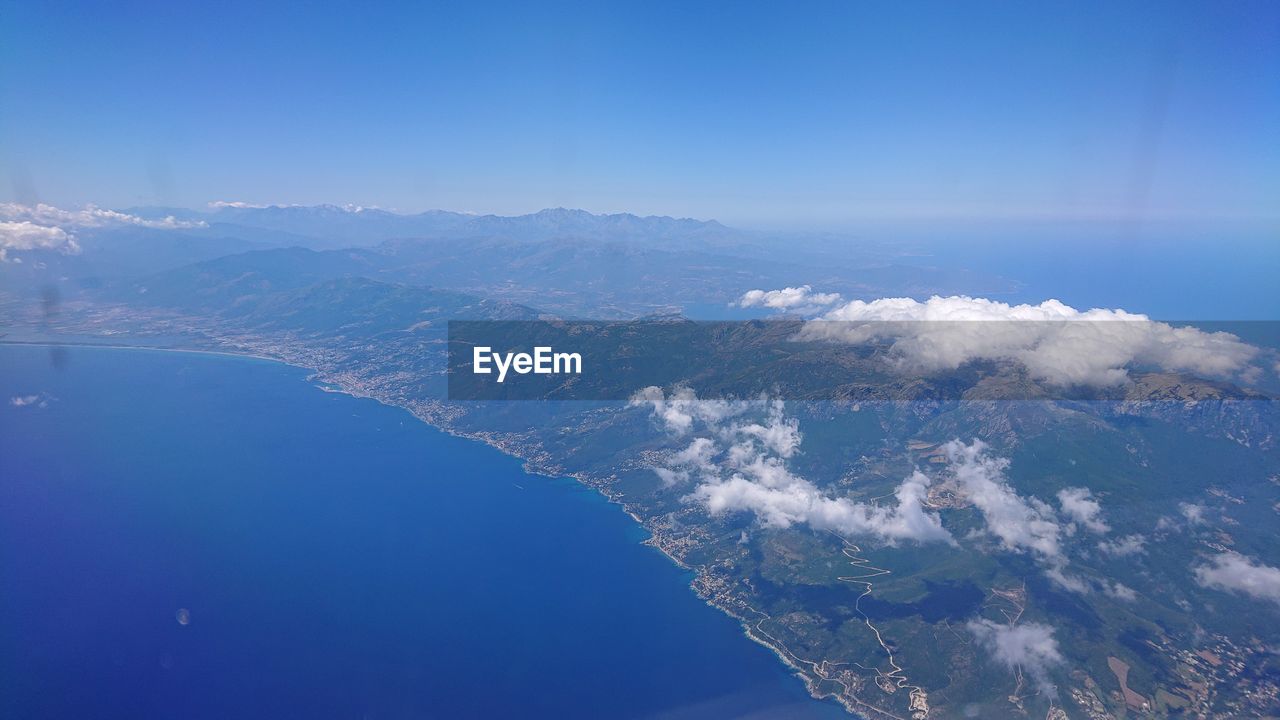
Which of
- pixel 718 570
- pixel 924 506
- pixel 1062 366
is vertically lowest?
pixel 718 570

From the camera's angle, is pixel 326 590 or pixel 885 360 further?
pixel 885 360

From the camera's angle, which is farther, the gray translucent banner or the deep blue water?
the gray translucent banner

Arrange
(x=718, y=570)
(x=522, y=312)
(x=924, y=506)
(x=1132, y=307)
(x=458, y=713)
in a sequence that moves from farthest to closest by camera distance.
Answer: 1. (x=1132, y=307)
2. (x=522, y=312)
3. (x=924, y=506)
4. (x=718, y=570)
5. (x=458, y=713)

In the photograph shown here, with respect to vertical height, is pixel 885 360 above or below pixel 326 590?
above

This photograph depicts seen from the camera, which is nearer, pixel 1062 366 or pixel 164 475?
pixel 164 475

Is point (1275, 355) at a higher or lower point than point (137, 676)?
higher

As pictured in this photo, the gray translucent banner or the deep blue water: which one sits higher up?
the gray translucent banner

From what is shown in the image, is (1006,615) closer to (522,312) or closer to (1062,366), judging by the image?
(1062,366)

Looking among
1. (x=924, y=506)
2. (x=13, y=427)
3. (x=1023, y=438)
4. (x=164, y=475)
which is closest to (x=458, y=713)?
(x=924, y=506)
